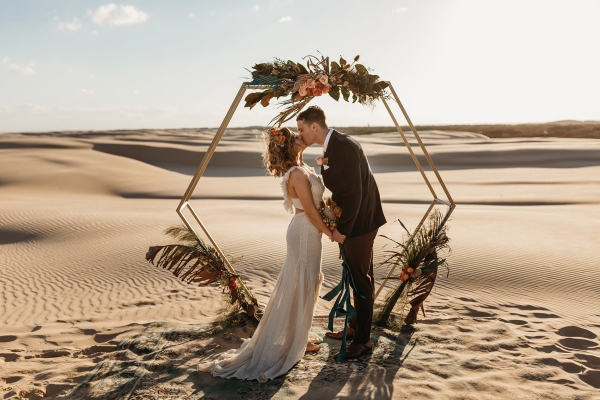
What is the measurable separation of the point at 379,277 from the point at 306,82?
480 cm

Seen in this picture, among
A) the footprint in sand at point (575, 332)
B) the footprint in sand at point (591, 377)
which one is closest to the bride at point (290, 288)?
the footprint in sand at point (591, 377)

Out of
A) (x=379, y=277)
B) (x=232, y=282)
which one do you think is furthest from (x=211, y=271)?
(x=379, y=277)

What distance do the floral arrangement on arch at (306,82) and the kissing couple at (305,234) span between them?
46cm

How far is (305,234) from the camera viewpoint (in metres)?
4.96

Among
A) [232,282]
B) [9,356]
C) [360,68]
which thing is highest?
[360,68]

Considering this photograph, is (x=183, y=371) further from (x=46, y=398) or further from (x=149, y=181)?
(x=149, y=181)

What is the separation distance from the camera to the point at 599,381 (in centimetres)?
487

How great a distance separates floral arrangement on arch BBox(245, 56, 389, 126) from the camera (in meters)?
5.23

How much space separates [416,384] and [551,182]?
20.7m

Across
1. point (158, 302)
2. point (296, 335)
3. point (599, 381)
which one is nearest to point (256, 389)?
point (296, 335)

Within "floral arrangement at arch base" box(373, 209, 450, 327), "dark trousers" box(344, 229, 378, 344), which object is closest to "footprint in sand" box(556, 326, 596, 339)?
Answer: "floral arrangement at arch base" box(373, 209, 450, 327)

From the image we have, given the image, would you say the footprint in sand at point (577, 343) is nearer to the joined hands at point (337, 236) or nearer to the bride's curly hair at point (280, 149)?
the joined hands at point (337, 236)

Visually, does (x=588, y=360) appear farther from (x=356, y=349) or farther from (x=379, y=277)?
(x=379, y=277)

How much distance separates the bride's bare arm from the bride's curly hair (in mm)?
149
